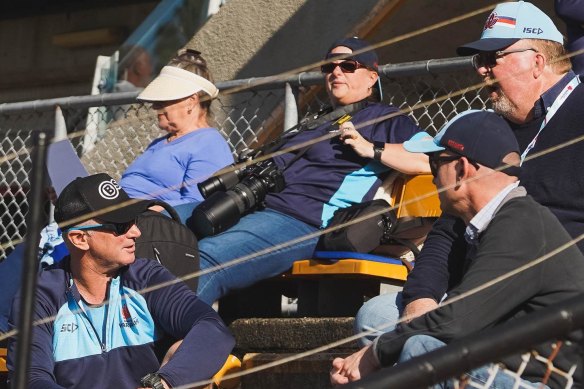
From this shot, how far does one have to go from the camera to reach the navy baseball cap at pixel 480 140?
413cm

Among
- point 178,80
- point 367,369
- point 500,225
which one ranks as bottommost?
point 367,369

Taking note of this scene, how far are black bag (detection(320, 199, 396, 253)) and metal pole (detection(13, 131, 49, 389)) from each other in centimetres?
252

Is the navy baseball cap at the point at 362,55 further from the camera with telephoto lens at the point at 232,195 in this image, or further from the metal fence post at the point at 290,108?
A: the metal fence post at the point at 290,108

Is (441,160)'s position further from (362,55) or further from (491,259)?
(362,55)

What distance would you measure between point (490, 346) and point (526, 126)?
1734mm

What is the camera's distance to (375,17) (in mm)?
7672

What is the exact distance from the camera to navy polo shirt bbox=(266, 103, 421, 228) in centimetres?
572

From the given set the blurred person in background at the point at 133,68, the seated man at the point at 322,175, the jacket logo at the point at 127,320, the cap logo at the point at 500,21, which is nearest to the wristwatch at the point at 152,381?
the jacket logo at the point at 127,320

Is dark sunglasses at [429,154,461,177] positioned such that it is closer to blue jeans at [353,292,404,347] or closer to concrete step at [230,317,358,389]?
blue jeans at [353,292,404,347]

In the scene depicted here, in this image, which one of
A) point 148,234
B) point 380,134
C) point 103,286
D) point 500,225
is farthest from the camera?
point 380,134

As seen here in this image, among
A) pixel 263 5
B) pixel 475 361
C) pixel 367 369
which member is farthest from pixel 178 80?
pixel 475 361

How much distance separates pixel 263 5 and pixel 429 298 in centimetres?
423

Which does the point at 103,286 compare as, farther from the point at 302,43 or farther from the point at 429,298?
the point at 302,43

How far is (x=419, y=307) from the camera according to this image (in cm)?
429
